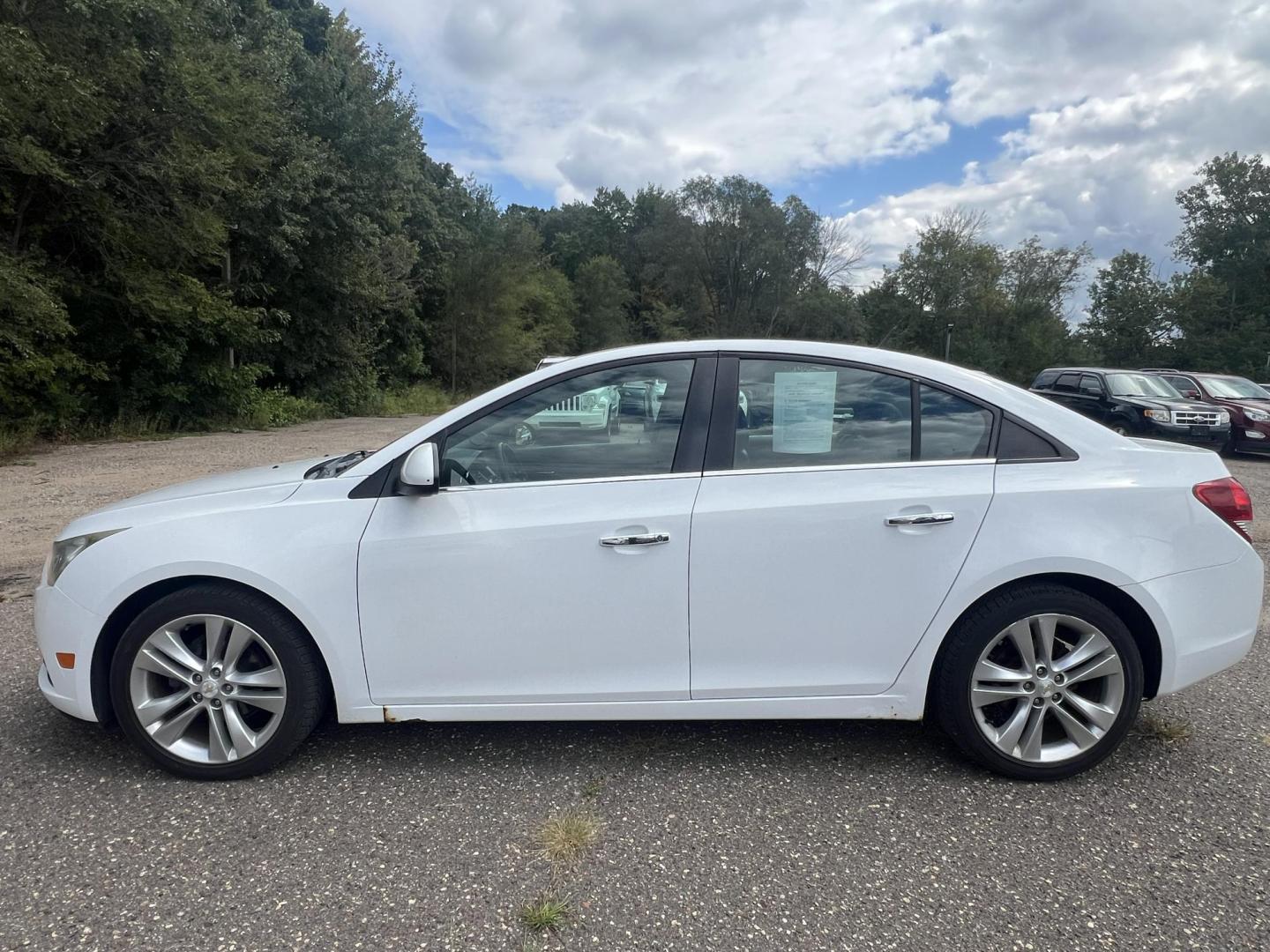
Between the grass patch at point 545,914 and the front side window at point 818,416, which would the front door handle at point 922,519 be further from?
the grass patch at point 545,914

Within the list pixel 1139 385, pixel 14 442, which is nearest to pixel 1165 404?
pixel 1139 385

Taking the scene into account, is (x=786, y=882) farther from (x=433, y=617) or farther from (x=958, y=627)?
(x=433, y=617)

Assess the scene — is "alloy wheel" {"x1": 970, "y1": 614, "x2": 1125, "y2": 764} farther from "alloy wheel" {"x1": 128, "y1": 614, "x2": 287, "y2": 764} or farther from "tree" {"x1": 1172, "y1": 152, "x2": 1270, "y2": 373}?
"tree" {"x1": 1172, "y1": 152, "x2": 1270, "y2": 373}

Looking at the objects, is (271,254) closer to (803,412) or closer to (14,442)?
(14,442)

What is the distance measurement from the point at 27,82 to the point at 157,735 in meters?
13.6

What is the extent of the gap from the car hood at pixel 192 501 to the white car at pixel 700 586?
4cm

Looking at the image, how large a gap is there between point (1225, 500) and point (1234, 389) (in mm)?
17419

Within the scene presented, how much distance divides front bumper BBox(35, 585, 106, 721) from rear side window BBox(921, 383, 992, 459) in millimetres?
3123

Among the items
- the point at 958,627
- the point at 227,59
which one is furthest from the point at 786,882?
the point at 227,59

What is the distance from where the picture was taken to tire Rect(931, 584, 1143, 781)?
2.88 metres

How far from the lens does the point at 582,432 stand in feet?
10.3

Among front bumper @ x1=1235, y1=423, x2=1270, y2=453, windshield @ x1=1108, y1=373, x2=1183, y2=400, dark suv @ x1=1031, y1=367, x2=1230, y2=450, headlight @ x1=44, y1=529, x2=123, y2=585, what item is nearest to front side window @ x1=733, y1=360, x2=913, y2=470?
headlight @ x1=44, y1=529, x2=123, y2=585

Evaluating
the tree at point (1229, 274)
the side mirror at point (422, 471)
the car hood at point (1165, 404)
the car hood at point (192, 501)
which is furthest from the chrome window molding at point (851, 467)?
the tree at point (1229, 274)

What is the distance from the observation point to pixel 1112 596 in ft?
9.65
